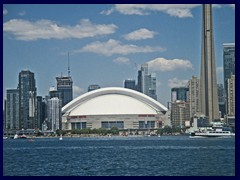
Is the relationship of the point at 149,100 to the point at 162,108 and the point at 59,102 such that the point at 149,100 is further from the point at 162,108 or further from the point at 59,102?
the point at 59,102

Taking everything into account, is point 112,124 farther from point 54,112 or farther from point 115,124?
point 54,112

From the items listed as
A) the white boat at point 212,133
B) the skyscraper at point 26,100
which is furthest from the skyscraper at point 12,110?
the white boat at point 212,133

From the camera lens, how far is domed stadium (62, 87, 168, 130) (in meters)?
30.4

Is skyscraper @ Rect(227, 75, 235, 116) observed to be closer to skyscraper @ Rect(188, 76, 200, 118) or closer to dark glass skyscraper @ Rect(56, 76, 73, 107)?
skyscraper @ Rect(188, 76, 200, 118)

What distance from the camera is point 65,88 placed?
25891 mm

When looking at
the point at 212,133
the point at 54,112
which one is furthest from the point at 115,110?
the point at 212,133

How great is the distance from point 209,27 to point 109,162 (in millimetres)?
15766

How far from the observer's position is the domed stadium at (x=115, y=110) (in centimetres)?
3036

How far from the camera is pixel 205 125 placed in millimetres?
25859

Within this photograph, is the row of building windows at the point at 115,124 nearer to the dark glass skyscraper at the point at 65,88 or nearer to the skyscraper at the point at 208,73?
the dark glass skyscraper at the point at 65,88

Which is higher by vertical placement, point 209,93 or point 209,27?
point 209,27

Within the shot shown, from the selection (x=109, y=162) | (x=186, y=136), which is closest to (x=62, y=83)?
(x=186, y=136)

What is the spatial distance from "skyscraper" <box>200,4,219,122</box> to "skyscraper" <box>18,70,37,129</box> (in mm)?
7452
